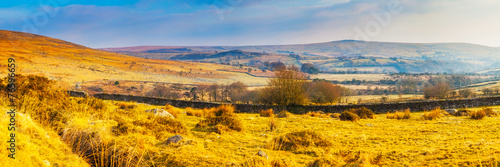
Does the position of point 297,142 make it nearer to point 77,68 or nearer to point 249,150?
point 249,150

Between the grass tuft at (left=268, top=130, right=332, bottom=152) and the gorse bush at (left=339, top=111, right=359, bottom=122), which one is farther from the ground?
the grass tuft at (left=268, top=130, right=332, bottom=152)

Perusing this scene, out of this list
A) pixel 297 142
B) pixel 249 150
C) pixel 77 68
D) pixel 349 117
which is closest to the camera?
pixel 249 150

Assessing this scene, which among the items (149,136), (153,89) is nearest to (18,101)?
(149,136)

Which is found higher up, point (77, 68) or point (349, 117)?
point (349, 117)

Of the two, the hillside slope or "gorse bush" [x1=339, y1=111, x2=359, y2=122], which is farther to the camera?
the hillside slope

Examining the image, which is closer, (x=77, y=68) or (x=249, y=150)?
(x=249, y=150)

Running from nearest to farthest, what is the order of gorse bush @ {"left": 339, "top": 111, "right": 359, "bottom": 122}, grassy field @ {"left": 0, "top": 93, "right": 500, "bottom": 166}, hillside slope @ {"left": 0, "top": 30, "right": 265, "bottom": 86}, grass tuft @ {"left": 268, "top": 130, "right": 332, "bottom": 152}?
grassy field @ {"left": 0, "top": 93, "right": 500, "bottom": 166} < grass tuft @ {"left": 268, "top": 130, "right": 332, "bottom": 152} < gorse bush @ {"left": 339, "top": 111, "right": 359, "bottom": 122} < hillside slope @ {"left": 0, "top": 30, "right": 265, "bottom": 86}

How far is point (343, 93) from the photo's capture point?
5459 centimetres

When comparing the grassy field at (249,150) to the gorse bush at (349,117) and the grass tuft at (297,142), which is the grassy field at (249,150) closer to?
the grass tuft at (297,142)

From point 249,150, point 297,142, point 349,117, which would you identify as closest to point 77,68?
point 349,117

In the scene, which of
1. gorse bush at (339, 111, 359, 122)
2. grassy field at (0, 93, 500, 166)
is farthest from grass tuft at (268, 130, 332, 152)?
gorse bush at (339, 111, 359, 122)

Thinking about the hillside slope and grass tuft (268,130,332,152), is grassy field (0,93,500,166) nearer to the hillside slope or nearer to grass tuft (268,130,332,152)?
grass tuft (268,130,332,152)

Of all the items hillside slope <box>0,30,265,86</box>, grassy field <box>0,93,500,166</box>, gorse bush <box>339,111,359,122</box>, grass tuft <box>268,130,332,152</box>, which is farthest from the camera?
hillside slope <box>0,30,265,86</box>

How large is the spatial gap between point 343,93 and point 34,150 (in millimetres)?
55440
